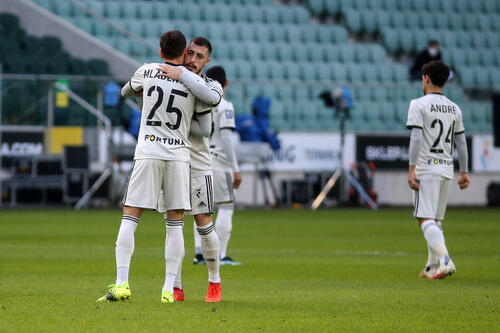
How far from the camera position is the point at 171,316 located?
6.25 metres

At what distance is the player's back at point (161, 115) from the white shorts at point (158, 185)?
0.21ft

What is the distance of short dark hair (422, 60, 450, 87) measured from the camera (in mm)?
9625

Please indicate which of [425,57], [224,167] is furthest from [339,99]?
[224,167]

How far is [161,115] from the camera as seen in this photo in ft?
22.7

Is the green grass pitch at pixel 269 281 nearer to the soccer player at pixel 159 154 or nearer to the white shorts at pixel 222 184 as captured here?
the soccer player at pixel 159 154

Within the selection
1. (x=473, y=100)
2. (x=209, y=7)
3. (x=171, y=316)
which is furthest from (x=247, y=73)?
(x=171, y=316)

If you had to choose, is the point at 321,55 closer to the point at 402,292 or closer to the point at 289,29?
the point at 289,29

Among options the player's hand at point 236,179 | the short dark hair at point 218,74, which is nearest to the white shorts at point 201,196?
the short dark hair at point 218,74

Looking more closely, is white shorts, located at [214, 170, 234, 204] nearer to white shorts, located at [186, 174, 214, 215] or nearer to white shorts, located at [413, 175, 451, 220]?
white shorts, located at [413, 175, 451, 220]

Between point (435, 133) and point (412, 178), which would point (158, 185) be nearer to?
point (412, 178)

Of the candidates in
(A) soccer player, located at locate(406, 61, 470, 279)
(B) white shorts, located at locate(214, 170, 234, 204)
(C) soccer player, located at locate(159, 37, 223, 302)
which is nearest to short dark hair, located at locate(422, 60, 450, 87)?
(A) soccer player, located at locate(406, 61, 470, 279)

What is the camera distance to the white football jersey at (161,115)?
6.91 meters

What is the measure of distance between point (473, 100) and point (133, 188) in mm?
20048

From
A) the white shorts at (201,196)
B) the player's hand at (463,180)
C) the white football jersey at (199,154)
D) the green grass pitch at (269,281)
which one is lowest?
the green grass pitch at (269,281)
